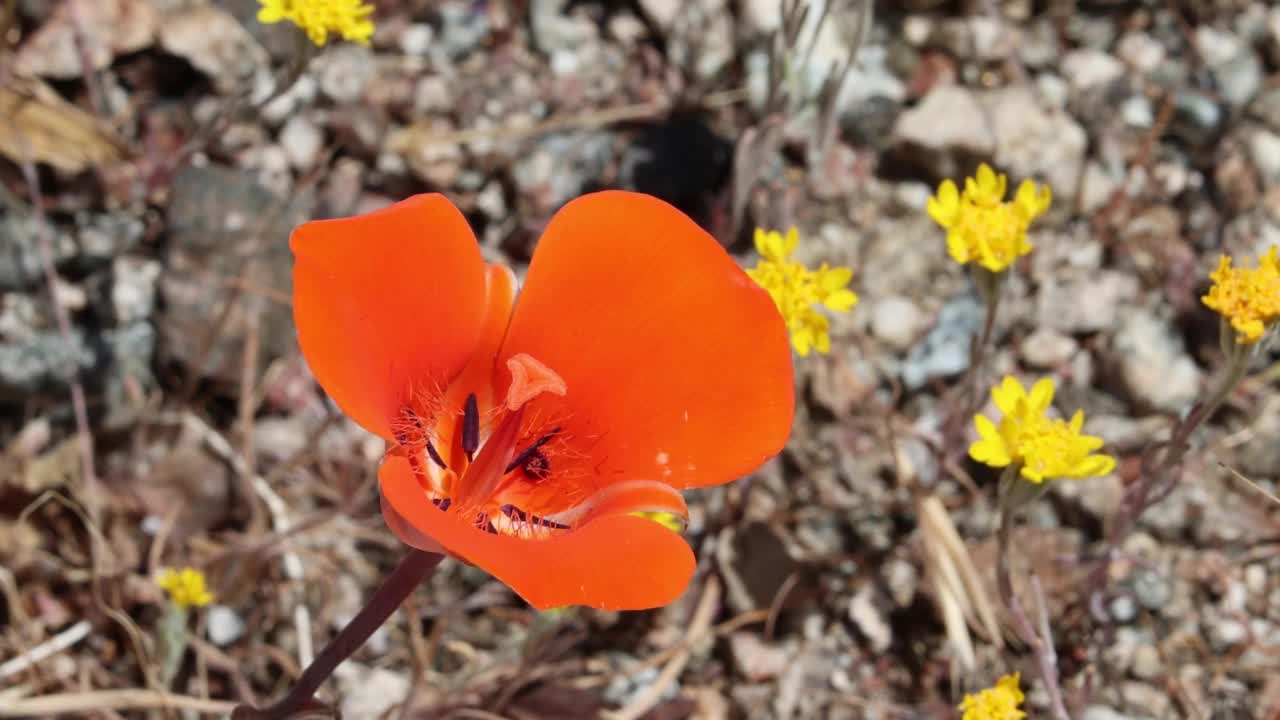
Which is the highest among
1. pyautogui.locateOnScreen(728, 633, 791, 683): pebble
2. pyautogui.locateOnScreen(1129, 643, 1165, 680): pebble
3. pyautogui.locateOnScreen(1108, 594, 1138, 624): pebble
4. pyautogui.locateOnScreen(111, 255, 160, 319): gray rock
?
pyautogui.locateOnScreen(111, 255, 160, 319): gray rock

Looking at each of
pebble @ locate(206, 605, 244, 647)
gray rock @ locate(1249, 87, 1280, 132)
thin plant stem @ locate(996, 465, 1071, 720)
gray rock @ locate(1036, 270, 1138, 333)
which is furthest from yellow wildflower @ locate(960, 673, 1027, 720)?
gray rock @ locate(1249, 87, 1280, 132)

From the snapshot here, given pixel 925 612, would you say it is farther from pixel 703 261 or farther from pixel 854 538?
pixel 703 261

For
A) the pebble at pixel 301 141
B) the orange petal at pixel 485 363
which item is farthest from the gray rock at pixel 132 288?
the orange petal at pixel 485 363

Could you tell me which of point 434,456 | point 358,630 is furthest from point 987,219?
point 358,630

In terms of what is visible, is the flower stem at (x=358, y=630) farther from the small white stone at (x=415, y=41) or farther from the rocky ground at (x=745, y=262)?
the small white stone at (x=415, y=41)

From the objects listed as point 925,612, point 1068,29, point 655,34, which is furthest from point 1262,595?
point 655,34

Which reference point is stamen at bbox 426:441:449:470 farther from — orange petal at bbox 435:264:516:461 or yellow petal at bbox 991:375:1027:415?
yellow petal at bbox 991:375:1027:415

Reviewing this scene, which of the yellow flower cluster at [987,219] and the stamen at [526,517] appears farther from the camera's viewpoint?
the yellow flower cluster at [987,219]
